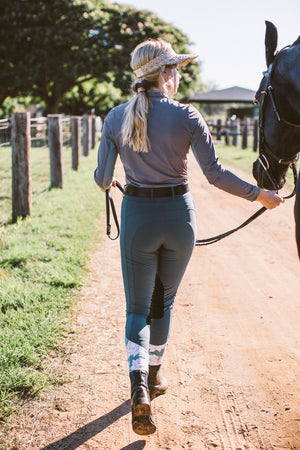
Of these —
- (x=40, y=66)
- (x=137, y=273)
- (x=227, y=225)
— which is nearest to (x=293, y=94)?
(x=137, y=273)

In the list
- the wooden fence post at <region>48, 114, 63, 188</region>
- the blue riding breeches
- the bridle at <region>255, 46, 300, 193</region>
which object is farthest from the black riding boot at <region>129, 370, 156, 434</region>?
the wooden fence post at <region>48, 114, 63, 188</region>

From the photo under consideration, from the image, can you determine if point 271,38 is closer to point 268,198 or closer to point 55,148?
point 268,198

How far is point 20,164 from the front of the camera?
6426mm

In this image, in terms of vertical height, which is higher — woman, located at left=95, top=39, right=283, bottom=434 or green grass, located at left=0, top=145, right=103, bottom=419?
woman, located at left=95, top=39, right=283, bottom=434

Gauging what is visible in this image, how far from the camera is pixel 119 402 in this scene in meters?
2.65

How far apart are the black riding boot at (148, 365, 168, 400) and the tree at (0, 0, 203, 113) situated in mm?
24854

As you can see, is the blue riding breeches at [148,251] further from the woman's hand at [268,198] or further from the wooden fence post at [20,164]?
the wooden fence post at [20,164]

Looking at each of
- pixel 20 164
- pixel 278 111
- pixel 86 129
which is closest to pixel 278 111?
pixel 278 111

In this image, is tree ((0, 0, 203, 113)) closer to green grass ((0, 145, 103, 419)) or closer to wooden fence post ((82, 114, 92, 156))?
wooden fence post ((82, 114, 92, 156))

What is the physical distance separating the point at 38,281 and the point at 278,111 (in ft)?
9.70

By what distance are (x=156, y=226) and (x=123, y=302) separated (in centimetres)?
205

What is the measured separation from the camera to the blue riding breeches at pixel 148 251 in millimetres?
2197

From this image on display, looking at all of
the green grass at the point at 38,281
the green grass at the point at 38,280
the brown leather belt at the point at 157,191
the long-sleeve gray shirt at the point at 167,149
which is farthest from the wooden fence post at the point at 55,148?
the brown leather belt at the point at 157,191

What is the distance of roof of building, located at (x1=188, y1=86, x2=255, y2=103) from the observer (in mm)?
38031
